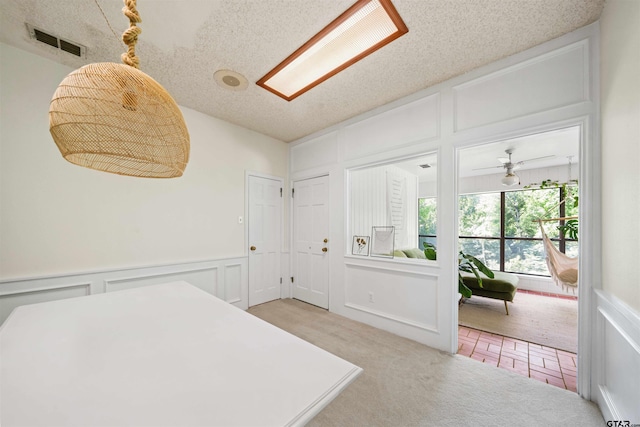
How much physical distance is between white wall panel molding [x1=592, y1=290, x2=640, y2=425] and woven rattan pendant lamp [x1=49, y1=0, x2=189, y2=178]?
2.32 meters

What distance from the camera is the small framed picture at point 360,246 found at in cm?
320

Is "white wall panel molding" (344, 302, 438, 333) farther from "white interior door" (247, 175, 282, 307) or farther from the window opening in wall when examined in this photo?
"white interior door" (247, 175, 282, 307)

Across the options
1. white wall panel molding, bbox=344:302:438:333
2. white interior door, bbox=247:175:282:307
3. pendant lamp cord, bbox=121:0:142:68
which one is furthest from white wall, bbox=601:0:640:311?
white interior door, bbox=247:175:282:307

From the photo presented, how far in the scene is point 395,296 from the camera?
273 centimetres

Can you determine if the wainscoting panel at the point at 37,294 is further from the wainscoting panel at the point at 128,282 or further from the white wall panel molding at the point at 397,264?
the white wall panel molding at the point at 397,264

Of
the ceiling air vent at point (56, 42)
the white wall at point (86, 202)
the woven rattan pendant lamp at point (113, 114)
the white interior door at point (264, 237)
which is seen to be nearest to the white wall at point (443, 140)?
the white interior door at point (264, 237)

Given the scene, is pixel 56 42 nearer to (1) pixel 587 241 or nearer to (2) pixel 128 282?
(2) pixel 128 282

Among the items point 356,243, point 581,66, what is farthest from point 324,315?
point 581,66

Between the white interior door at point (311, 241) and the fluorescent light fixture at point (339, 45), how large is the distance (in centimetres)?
147

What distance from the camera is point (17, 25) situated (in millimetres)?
1695

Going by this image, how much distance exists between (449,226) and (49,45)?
12.2ft

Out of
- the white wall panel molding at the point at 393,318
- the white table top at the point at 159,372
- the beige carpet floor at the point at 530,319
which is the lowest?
the beige carpet floor at the point at 530,319

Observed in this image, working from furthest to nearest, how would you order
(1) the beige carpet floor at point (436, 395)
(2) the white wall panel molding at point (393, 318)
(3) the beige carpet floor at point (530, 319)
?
1. (3) the beige carpet floor at point (530, 319)
2. (2) the white wall panel molding at point (393, 318)
3. (1) the beige carpet floor at point (436, 395)

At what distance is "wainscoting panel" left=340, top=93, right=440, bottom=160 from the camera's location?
246 cm
